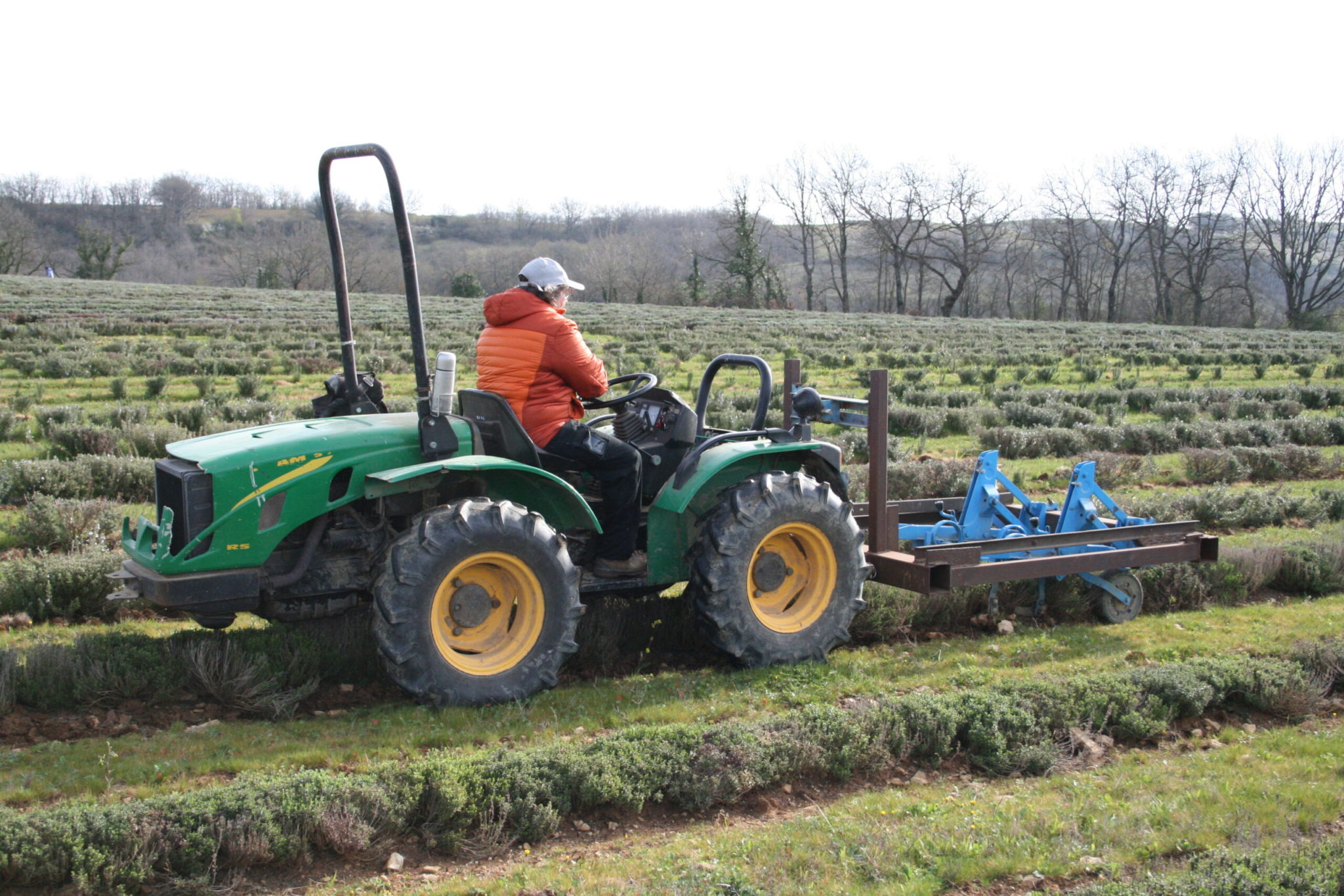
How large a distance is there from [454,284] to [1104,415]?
46.5 meters

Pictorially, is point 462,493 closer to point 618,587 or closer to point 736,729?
point 618,587

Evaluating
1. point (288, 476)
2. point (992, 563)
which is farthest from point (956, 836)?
point (288, 476)

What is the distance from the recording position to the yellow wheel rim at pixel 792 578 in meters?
7.02

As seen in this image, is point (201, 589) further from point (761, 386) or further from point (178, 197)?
point (178, 197)

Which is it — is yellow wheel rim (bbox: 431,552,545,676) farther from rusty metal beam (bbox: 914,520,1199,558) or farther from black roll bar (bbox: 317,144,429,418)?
rusty metal beam (bbox: 914,520,1199,558)

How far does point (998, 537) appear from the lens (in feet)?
27.0

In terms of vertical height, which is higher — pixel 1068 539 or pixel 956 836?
pixel 1068 539

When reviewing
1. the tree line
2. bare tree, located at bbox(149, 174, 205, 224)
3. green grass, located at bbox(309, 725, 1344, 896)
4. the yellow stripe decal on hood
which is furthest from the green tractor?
bare tree, located at bbox(149, 174, 205, 224)

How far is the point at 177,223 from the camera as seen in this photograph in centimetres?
10500

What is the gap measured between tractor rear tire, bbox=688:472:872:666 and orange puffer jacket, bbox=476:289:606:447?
119 cm

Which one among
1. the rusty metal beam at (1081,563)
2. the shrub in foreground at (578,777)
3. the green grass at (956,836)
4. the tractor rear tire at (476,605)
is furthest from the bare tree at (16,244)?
the green grass at (956,836)

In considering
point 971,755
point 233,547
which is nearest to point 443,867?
point 233,547

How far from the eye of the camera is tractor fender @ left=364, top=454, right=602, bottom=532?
5863 mm

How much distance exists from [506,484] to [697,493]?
126 cm
